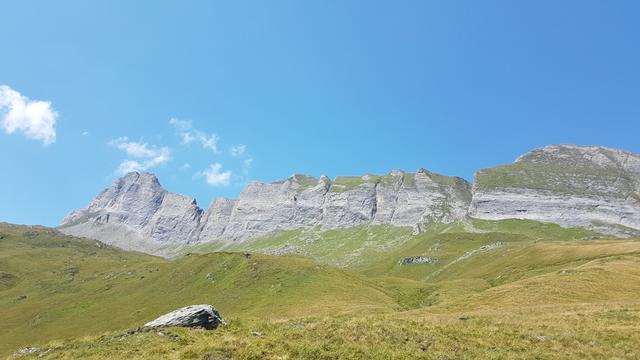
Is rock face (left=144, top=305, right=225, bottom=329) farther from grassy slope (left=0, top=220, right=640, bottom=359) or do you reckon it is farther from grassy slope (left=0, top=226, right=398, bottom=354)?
grassy slope (left=0, top=226, right=398, bottom=354)

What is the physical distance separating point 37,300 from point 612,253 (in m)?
201

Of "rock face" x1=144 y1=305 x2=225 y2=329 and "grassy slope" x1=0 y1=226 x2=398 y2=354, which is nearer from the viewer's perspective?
"rock face" x1=144 y1=305 x2=225 y2=329

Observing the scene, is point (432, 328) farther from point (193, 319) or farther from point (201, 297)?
point (201, 297)

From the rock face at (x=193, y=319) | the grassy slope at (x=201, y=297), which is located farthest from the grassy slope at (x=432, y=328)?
the rock face at (x=193, y=319)

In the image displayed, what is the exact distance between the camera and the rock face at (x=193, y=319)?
110ft

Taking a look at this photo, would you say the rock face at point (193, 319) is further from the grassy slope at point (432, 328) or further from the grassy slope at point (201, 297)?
the grassy slope at point (201, 297)

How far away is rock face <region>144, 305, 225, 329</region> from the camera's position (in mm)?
33406

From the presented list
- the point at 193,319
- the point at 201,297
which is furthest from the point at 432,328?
the point at 201,297

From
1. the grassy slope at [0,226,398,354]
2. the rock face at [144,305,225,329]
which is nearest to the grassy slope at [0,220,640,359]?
the grassy slope at [0,226,398,354]

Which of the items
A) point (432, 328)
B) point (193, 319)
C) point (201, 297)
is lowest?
point (432, 328)

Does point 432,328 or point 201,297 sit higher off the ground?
point 201,297

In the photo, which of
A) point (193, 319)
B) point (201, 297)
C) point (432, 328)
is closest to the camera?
point (193, 319)

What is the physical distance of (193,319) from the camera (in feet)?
110

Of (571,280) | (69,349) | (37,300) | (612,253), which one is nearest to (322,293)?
(571,280)
